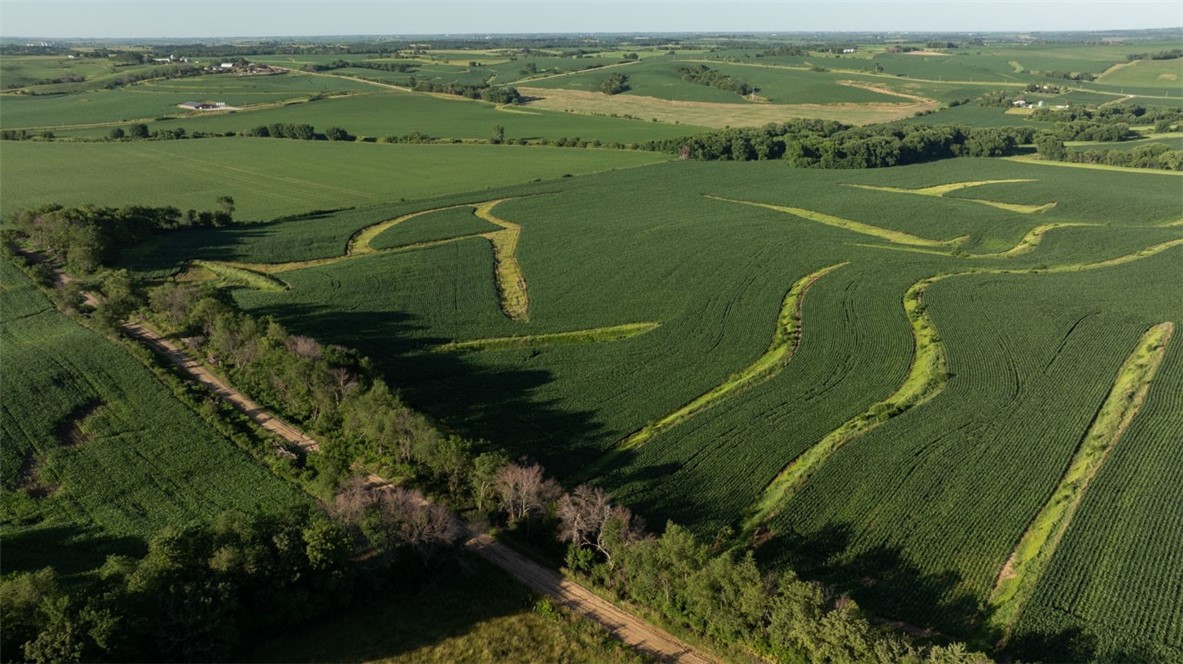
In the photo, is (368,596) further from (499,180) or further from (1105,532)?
(499,180)

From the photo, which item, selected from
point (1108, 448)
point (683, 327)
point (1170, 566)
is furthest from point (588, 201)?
point (1170, 566)

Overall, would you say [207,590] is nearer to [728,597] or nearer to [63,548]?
[63,548]

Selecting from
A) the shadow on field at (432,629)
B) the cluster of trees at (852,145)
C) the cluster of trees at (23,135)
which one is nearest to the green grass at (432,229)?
the shadow on field at (432,629)

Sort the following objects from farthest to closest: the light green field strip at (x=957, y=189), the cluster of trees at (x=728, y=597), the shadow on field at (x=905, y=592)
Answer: the light green field strip at (x=957, y=189) < the shadow on field at (x=905, y=592) < the cluster of trees at (x=728, y=597)

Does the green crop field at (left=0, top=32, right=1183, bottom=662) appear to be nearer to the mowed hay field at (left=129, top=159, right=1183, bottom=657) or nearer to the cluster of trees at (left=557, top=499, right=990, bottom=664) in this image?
the mowed hay field at (left=129, top=159, right=1183, bottom=657)

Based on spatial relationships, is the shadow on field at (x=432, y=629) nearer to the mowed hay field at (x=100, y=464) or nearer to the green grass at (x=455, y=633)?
the green grass at (x=455, y=633)

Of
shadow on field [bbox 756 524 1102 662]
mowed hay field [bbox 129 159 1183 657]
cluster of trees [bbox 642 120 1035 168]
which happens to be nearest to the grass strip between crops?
mowed hay field [bbox 129 159 1183 657]

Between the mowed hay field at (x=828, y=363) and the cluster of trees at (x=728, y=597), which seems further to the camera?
the mowed hay field at (x=828, y=363)

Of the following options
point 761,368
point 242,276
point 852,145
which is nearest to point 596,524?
point 761,368
